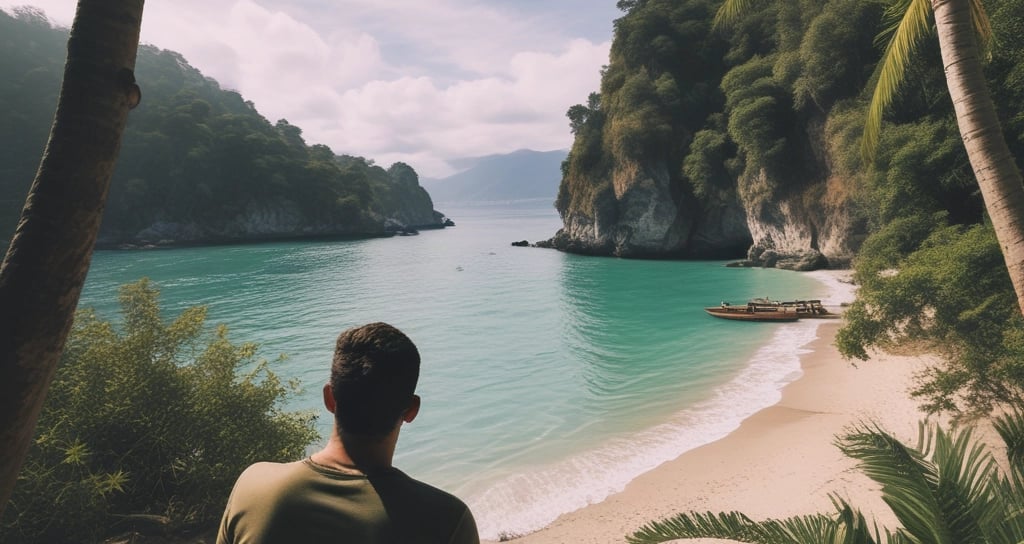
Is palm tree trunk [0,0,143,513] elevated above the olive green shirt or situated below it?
above

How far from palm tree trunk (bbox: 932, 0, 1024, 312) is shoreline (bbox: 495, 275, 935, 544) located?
4826 millimetres

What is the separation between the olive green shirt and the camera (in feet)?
4.63

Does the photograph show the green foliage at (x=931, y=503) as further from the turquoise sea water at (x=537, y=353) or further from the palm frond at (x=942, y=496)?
the turquoise sea water at (x=537, y=353)

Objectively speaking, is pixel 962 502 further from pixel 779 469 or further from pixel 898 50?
pixel 779 469

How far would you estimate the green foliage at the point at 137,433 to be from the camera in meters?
6.54

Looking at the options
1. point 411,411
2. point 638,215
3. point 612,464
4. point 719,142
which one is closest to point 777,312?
point 612,464

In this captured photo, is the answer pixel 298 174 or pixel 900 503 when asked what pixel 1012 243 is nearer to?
pixel 900 503

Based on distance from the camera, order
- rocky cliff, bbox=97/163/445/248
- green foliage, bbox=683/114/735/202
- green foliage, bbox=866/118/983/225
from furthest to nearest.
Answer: rocky cliff, bbox=97/163/445/248, green foliage, bbox=683/114/735/202, green foliage, bbox=866/118/983/225

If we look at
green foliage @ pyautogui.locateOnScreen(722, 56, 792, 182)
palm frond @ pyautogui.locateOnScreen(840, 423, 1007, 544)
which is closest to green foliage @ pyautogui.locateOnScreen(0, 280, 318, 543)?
palm frond @ pyautogui.locateOnScreen(840, 423, 1007, 544)

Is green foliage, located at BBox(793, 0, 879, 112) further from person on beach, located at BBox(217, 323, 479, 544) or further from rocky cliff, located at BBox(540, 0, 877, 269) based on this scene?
person on beach, located at BBox(217, 323, 479, 544)

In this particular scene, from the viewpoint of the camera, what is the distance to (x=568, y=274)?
50781mm

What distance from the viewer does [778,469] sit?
417 inches

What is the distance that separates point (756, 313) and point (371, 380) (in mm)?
28183

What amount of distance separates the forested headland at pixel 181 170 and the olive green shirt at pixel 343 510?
91.3m
